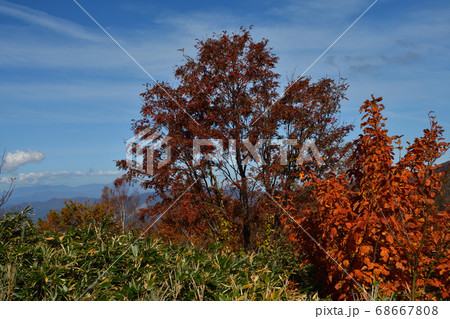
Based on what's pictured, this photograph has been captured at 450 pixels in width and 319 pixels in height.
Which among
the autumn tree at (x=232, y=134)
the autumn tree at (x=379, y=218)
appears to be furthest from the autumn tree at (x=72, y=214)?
the autumn tree at (x=379, y=218)

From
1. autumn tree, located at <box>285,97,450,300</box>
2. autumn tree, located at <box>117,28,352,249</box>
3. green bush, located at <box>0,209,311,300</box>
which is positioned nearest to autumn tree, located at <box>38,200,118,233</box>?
autumn tree, located at <box>117,28,352,249</box>

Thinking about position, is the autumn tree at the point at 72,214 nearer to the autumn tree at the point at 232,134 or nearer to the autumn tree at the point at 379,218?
the autumn tree at the point at 232,134

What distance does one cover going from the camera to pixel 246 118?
10.1m

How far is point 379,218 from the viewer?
4.81m

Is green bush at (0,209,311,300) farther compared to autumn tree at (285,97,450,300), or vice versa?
autumn tree at (285,97,450,300)

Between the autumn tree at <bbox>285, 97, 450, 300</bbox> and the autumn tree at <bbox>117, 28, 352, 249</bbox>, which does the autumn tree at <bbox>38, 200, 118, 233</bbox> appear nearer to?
the autumn tree at <bbox>117, 28, 352, 249</bbox>

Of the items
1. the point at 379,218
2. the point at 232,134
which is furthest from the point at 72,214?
the point at 379,218

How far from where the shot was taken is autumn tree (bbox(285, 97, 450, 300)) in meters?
4.78

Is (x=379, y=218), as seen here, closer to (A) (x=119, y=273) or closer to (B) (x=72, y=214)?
(A) (x=119, y=273)

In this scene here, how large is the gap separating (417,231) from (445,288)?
980mm

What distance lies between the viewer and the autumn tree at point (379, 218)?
4781 mm

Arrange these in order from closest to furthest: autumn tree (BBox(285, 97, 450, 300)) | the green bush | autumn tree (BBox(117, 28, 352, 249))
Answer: the green bush, autumn tree (BBox(285, 97, 450, 300)), autumn tree (BBox(117, 28, 352, 249))
